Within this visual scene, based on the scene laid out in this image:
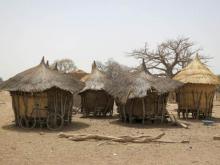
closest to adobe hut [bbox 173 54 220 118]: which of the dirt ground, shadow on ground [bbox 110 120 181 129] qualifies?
shadow on ground [bbox 110 120 181 129]

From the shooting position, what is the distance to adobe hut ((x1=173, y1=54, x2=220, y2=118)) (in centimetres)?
1809

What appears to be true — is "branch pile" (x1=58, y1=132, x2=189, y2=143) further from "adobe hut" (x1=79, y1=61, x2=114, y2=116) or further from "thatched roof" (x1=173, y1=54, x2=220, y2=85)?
"thatched roof" (x1=173, y1=54, x2=220, y2=85)

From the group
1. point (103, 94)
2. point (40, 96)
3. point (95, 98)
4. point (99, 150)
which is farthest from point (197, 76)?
point (99, 150)

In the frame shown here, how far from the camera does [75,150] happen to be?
9.70m

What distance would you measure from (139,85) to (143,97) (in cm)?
53

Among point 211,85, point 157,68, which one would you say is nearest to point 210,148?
point 211,85

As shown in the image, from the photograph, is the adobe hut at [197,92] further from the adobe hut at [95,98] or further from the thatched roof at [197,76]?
the adobe hut at [95,98]

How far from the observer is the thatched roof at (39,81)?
13.5 metres

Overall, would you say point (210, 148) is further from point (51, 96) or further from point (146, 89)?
point (51, 96)

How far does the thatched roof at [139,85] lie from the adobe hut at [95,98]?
1.37 m

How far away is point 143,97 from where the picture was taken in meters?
15.6

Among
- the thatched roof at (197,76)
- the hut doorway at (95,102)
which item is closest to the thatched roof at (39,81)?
the hut doorway at (95,102)

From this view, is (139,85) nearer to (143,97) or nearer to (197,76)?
(143,97)

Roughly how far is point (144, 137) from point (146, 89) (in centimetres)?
421
